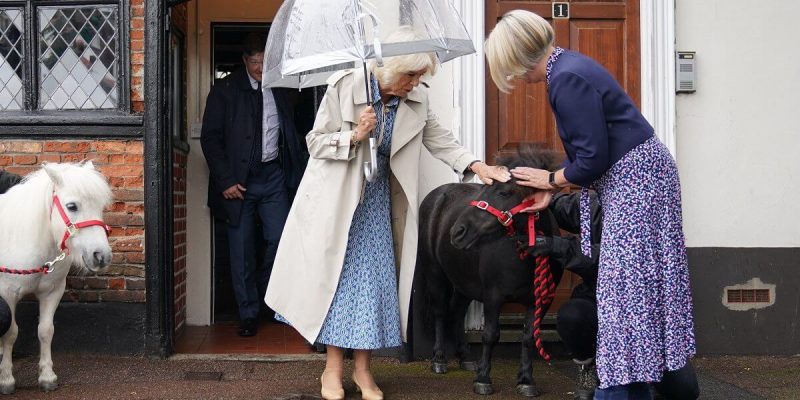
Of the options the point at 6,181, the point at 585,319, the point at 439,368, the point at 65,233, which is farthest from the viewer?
the point at 439,368

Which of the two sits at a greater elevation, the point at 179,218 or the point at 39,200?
the point at 39,200

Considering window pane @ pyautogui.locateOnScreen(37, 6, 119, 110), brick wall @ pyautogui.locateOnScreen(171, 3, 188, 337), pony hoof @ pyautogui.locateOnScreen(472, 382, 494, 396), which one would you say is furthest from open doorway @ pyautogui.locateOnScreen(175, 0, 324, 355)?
pony hoof @ pyautogui.locateOnScreen(472, 382, 494, 396)

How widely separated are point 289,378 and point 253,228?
2.10 m

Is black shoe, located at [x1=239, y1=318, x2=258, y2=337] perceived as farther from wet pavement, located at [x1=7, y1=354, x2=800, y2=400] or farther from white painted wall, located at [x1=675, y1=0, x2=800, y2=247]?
white painted wall, located at [x1=675, y1=0, x2=800, y2=247]

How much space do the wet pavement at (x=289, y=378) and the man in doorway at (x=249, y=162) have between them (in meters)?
1.26

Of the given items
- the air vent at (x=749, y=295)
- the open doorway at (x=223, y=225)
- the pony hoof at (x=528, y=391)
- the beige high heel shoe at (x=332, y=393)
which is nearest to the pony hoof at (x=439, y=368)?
the pony hoof at (x=528, y=391)

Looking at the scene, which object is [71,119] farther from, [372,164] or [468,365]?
[468,365]

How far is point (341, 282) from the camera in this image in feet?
16.2

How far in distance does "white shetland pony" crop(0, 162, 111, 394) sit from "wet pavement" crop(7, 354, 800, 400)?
0.55 m

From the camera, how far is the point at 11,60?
6.30 metres

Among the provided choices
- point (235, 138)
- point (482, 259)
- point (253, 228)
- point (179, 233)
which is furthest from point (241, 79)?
point (482, 259)

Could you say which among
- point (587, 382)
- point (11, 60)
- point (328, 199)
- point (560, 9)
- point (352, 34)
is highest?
point (560, 9)

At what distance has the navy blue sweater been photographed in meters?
3.74

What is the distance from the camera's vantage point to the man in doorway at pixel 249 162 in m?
7.43
